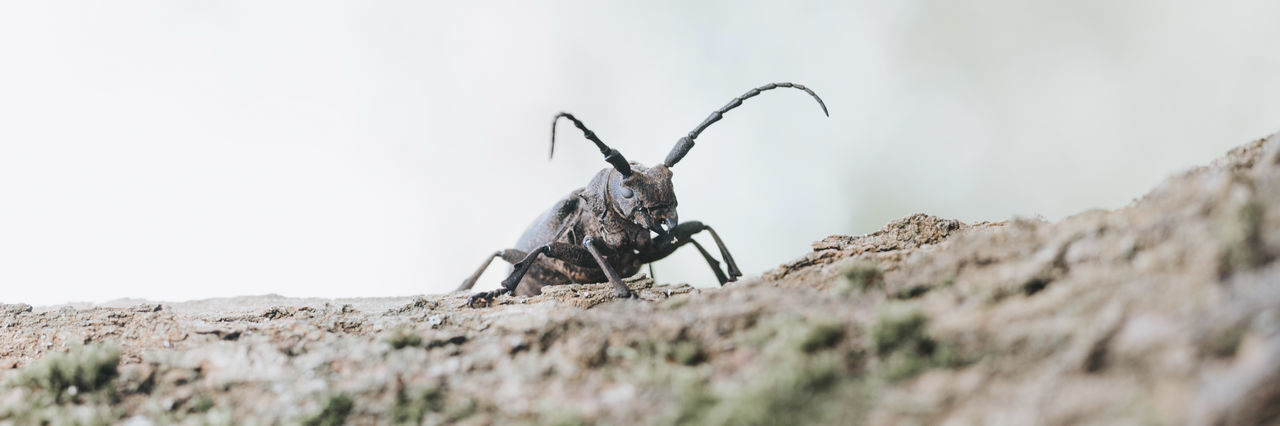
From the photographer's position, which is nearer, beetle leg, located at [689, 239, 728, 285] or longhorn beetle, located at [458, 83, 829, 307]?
longhorn beetle, located at [458, 83, 829, 307]

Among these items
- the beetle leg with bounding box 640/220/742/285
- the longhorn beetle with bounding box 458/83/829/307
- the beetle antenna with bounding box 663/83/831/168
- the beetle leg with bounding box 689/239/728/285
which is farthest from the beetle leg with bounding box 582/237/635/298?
the beetle leg with bounding box 689/239/728/285

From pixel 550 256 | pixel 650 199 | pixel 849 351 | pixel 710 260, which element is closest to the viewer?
pixel 849 351

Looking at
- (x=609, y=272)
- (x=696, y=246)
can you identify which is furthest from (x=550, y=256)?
(x=696, y=246)

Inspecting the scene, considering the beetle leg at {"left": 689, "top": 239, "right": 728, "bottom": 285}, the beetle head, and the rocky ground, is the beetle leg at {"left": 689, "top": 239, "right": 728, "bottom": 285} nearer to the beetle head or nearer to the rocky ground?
the beetle head

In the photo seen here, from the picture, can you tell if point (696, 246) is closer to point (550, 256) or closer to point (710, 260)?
point (710, 260)

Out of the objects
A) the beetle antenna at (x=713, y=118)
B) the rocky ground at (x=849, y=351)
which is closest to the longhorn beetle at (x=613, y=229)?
the beetle antenna at (x=713, y=118)

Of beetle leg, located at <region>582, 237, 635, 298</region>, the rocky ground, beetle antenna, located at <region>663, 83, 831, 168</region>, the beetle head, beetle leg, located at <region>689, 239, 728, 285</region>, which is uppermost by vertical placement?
beetle antenna, located at <region>663, 83, 831, 168</region>
